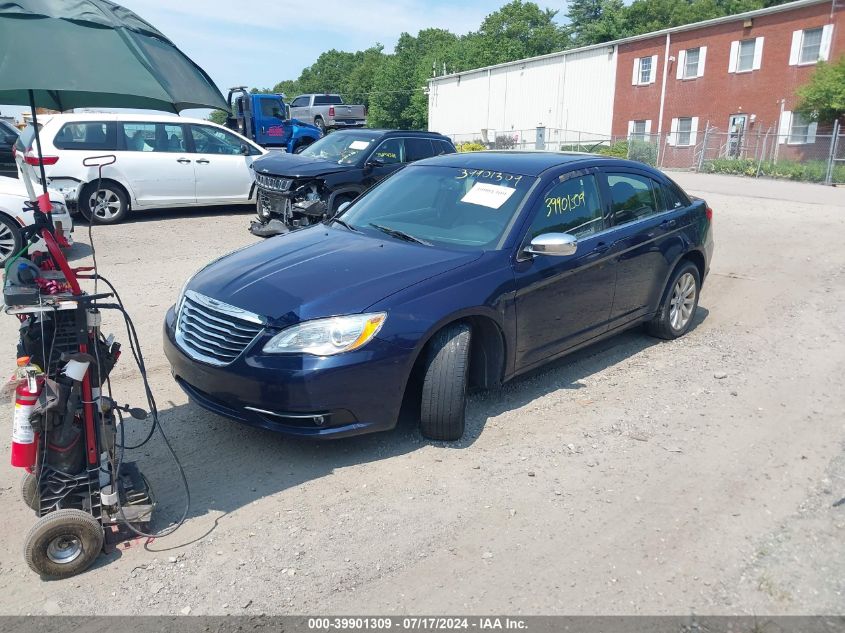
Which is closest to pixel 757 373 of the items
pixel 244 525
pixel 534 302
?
pixel 534 302

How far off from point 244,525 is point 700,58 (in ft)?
113

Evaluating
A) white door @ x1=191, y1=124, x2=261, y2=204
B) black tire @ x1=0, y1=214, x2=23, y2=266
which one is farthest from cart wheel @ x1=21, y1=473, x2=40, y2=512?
white door @ x1=191, y1=124, x2=261, y2=204

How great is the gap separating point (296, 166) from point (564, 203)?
615cm

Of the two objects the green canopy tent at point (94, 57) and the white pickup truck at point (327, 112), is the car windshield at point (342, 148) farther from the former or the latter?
the white pickup truck at point (327, 112)

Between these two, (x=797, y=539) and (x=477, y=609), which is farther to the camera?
(x=797, y=539)

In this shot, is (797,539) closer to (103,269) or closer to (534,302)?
(534,302)

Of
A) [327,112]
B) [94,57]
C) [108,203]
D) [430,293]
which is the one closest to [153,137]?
[108,203]

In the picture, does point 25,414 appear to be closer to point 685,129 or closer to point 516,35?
point 685,129

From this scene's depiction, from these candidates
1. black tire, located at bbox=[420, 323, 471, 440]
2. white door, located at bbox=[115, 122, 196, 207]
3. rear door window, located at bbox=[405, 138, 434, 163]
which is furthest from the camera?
white door, located at bbox=[115, 122, 196, 207]

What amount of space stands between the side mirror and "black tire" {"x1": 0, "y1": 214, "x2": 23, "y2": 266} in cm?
695

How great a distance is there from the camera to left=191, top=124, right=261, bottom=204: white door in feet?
38.8

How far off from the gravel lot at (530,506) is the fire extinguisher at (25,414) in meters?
0.56

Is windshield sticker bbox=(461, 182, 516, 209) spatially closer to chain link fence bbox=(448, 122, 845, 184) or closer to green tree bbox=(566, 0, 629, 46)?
chain link fence bbox=(448, 122, 845, 184)

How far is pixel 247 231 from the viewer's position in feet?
36.2
